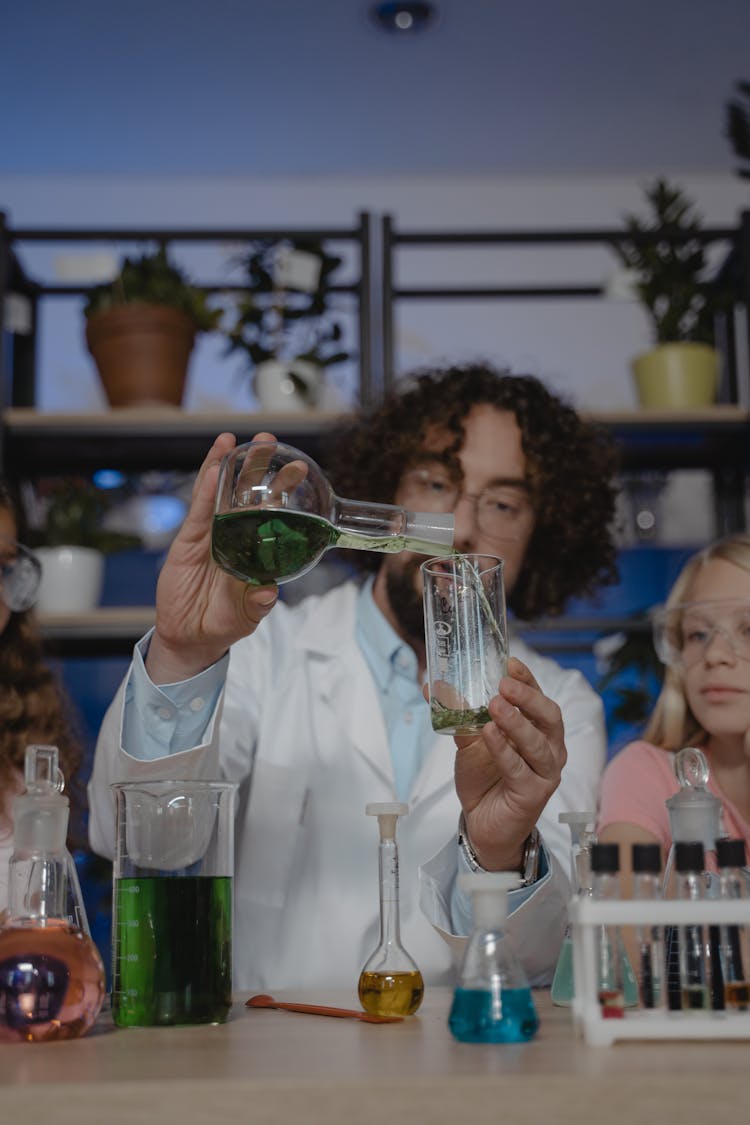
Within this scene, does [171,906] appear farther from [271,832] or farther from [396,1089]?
[271,832]

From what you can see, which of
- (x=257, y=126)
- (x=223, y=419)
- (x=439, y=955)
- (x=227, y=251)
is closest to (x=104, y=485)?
(x=223, y=419)

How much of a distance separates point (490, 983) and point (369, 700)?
40.3 inches

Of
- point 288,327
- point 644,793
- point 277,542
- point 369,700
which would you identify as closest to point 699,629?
point 644,793

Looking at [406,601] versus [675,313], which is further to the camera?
[675,313]

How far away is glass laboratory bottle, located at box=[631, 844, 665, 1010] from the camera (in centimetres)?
75

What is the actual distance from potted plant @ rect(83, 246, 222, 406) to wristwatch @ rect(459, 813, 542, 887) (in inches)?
74.0

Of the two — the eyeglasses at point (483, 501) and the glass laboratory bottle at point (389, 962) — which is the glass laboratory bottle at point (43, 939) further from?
the eyeglasses at point (483, 501)

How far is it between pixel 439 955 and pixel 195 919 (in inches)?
31.1

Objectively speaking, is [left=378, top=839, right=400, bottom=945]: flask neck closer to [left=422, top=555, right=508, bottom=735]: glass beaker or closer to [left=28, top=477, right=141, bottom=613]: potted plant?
[left=422, top=555, right=508, bottom=735]: glass beaker

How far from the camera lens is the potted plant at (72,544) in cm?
267

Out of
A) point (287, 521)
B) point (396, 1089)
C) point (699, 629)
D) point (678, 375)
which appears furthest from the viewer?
point (678, 375)

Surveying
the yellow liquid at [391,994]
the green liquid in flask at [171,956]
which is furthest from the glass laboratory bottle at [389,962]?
the green liquid in flask at [171,956]

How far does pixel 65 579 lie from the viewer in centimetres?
268

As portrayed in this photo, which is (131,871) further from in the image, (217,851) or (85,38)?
(85,38)
